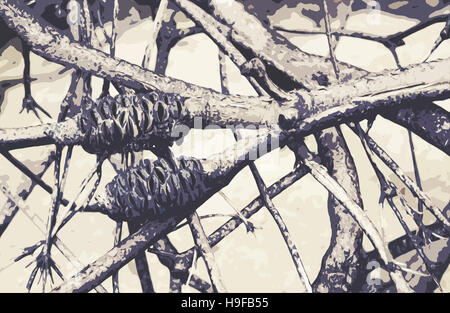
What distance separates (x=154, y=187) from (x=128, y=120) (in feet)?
0.28

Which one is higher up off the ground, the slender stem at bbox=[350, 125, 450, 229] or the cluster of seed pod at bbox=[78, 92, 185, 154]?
the cluster of seed pod at bbox=[78, 92, 185, 154]

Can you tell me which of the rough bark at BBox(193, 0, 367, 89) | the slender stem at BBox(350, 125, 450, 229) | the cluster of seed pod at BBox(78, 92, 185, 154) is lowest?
the slender stem at BBox(350, 125, 450, 229)

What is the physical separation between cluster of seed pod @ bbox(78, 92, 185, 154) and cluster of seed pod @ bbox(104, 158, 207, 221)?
0.13 feet

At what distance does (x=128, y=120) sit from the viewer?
0.51 m

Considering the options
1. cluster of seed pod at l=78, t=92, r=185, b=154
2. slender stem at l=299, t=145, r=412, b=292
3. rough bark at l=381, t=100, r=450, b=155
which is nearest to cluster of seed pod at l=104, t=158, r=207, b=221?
cluster of seed pod at l=78, t=92, r=185, b=154

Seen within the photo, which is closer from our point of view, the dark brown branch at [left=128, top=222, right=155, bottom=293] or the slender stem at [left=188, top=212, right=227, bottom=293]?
the slender stem at [left=188, top=212, right=227, bottom=293]

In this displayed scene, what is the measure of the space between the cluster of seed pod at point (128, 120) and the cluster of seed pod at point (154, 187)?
0.04 metres

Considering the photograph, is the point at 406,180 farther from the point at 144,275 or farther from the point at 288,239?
the point at 144,275

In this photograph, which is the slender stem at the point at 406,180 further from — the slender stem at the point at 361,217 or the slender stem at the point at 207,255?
the slender stem at the point at 207,255

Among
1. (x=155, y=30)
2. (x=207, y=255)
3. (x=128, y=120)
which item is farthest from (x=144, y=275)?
(x=155, y=30)

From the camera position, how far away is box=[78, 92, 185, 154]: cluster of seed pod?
0.51 meters

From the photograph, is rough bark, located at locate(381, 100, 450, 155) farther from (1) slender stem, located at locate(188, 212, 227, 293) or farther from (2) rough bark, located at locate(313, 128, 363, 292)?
(1) slender stem, located at locate(188, 212, 227, 293)

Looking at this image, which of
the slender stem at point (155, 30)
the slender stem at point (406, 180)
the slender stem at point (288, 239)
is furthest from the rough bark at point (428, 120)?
the slender stem at point (155, 30)
